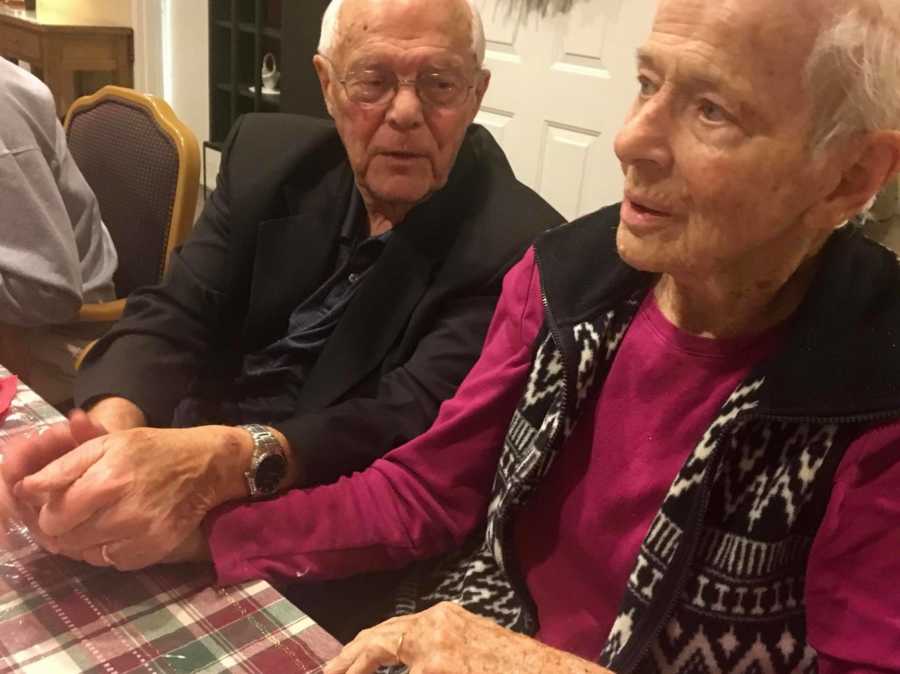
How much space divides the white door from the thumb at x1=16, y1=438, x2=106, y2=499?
2234mm

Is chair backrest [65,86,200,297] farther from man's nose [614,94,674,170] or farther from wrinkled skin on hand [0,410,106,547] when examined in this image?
man's nose [614,94,674,170]

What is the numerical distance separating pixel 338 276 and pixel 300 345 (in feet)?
0.45

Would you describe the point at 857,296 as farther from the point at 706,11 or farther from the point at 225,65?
the point at 225,65

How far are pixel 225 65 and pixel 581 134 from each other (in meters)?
2.67

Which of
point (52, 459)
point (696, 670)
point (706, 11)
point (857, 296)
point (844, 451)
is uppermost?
point (706, 11)

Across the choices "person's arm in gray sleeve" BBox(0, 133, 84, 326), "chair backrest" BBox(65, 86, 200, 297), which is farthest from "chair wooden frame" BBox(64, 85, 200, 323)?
"person's arm in gray sleeve" BBox(0, 133, 84, 326)

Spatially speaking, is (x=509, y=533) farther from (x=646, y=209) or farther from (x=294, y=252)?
(x=294, y=252)

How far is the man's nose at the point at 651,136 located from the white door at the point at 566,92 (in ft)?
6.48

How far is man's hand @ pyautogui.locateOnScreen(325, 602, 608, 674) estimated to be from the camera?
0.77 meters

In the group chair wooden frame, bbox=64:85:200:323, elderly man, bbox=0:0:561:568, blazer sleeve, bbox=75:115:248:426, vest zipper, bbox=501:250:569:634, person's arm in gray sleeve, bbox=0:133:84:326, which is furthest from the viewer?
chair wooden frame, bbox=64:85:200:323

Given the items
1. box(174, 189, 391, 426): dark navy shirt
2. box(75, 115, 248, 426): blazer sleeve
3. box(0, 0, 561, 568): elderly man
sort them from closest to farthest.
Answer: box(0, 0, 561, 568): elderly man < box(75, 115, 248, 426): blazer sleeve < box(174, 189, 391, 426): dark navy shirt

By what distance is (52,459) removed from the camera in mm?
917

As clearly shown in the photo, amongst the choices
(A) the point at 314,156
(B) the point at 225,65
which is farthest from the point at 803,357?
(B) the point at 225,65

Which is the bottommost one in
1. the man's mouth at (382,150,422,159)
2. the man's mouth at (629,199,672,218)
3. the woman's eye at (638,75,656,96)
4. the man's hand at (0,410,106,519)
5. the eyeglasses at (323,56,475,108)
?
the man's hand at (0,410,106,519)
